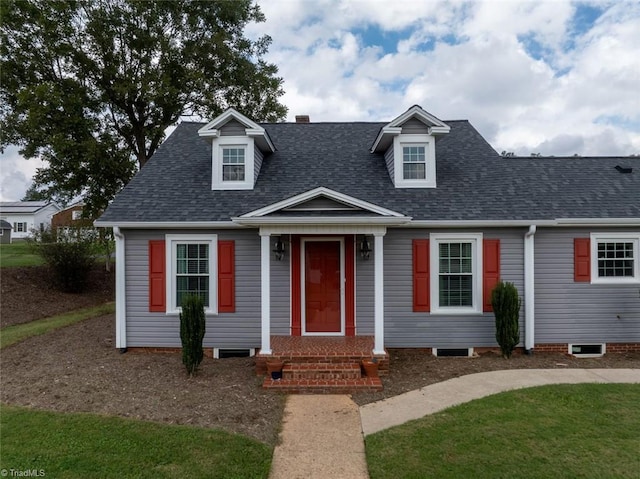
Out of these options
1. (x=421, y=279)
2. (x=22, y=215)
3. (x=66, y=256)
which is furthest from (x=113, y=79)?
(x=22, y=215)

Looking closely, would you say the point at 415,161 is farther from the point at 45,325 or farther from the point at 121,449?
the point at 45,325

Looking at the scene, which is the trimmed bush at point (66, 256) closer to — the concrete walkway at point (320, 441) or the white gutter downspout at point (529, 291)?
the concrete walkway at point (320, 441)

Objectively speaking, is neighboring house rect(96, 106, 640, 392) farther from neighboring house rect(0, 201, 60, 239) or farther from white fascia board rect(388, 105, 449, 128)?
neighboring house rect(0, 201, 60, 239)

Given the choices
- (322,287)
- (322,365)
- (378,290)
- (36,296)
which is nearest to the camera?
(322,365)

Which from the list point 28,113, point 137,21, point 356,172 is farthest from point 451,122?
point 28,113

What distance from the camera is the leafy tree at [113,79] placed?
1404 cm

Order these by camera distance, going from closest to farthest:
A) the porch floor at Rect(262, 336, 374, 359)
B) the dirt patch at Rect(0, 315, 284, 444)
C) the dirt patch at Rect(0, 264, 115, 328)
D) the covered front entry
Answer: the dirt patch at Rect(0, 315, 284, 444) < the porch floor at Rect(262, 336, 374, 359) < the covered front entry < the dirt patch at Rect(0, 264, 115, 328)

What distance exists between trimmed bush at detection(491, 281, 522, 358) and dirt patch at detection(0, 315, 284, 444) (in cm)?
490

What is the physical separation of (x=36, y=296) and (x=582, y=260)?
58.7ft

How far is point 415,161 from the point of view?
9.03 metres

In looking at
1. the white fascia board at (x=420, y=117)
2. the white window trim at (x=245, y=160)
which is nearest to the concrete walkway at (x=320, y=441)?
the white window trim at (x=245, y=160)

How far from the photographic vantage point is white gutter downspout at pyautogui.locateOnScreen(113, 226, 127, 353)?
8.13 meters

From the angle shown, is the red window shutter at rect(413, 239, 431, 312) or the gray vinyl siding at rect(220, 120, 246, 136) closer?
the red window shutter at rect(413, 239, 431, 312)

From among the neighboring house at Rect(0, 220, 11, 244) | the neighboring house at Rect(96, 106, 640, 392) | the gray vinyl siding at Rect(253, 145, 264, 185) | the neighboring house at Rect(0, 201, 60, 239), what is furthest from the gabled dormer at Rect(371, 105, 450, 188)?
the neighboring house at Rect(0, 201, 60, 239)
